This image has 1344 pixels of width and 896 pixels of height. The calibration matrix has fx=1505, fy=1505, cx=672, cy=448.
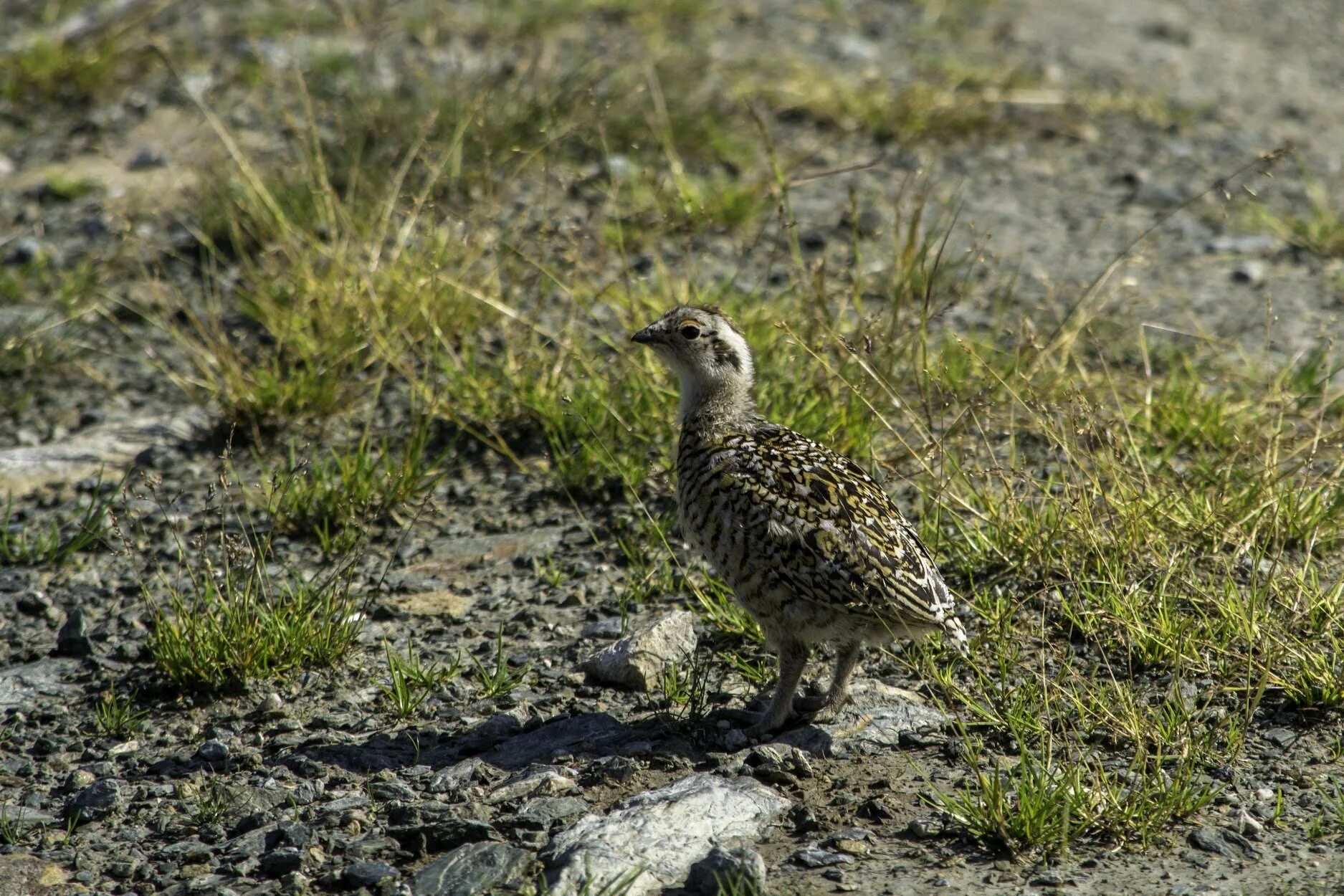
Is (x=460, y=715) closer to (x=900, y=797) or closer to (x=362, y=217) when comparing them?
(x=900, y=797)

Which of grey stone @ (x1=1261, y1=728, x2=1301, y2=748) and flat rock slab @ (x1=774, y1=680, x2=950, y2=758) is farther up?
flat rock slab @ (x1=774, y1=680, x2=950, y2=758)

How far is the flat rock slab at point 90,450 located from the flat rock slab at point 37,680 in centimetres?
129

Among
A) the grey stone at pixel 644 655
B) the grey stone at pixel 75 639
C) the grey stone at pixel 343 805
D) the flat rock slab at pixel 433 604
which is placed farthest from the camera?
the flat rock slab at pixel 433 604

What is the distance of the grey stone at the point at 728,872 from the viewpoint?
4289mm

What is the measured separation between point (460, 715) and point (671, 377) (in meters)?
2.27

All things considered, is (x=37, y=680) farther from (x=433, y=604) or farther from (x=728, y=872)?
(x=728, y=872)

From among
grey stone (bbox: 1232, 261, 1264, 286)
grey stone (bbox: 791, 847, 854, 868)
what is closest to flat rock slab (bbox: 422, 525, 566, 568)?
grey stone (bbox: 791, 847, 854, 868)

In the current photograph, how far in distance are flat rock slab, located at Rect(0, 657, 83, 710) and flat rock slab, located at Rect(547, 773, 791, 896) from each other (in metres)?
2.32

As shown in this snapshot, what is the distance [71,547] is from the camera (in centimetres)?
655

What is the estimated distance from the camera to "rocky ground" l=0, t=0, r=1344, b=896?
4.54 m

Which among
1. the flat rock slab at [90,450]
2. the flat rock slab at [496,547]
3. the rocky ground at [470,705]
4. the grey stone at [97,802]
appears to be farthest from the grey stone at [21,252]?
the grey stone at [97,802]

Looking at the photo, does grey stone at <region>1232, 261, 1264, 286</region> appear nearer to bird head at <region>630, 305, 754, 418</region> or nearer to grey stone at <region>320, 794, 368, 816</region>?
bird head at <region>630, 305, 754, 418</region>

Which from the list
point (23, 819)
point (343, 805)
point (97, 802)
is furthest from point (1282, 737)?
→ point (23, 819)

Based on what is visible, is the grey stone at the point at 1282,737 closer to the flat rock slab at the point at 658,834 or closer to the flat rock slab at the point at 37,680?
the flat rock slab at the point at 658,834
